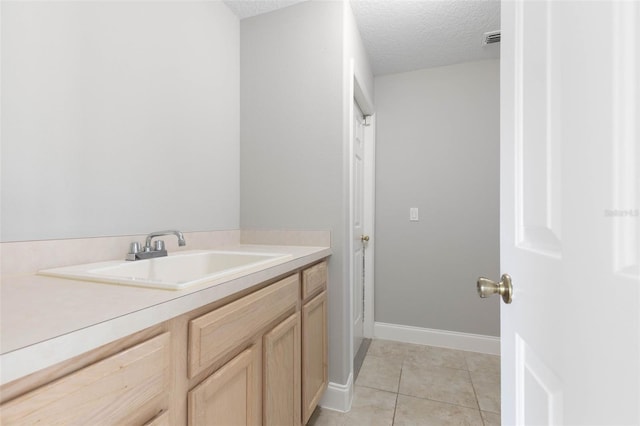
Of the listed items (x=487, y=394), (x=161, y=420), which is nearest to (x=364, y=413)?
(x=487, y=394)

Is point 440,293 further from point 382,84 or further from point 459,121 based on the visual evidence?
point 382,84

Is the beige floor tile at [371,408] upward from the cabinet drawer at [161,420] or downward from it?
downward

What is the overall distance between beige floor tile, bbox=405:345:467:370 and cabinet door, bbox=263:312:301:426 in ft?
4.36

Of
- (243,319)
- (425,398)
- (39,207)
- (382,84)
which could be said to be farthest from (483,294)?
(382,84)

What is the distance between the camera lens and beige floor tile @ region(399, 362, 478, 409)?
70.0 inches

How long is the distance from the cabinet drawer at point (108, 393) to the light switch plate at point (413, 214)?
7.46 feet

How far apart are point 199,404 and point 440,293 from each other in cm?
225

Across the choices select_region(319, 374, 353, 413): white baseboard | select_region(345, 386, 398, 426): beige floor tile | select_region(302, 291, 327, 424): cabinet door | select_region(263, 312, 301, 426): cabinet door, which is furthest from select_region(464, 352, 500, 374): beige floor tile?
select_region(263, 312, 301, 426): cabinet door

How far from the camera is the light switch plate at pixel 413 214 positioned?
2574 millimetres

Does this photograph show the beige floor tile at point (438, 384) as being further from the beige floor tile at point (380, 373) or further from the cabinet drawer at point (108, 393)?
the cabinet drawer at point (108, 393)

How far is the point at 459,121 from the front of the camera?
2.46 meters

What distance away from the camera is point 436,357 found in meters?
2.30

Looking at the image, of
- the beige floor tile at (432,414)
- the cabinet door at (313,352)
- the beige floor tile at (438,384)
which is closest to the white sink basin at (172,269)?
the cabinet door at (313,352)

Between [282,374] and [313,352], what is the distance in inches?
14.1
